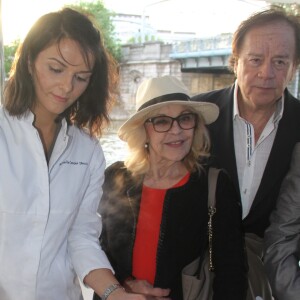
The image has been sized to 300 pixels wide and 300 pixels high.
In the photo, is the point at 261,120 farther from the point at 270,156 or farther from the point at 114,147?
the point at 114,147

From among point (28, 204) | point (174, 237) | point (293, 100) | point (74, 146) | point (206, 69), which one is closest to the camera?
point (28, 204)

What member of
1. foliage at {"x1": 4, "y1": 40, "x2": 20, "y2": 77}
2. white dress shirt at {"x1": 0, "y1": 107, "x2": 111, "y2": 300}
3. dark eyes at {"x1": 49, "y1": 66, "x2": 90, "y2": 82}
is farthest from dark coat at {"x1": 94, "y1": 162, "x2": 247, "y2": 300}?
foliage at {"x1": 4, "y1": 40, "x2": 20, "y2": 77}

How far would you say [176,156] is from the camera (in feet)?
5.02

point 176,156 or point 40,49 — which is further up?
point 40,49

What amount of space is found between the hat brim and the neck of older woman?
0.19 m

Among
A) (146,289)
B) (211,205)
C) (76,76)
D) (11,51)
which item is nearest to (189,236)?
(211,205)

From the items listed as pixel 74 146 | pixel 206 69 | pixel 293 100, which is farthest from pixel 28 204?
pixel 206 69

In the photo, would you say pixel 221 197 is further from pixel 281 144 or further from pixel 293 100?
pixel 293 100

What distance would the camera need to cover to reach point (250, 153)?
1.76m

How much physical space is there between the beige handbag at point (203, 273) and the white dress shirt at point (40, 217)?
0.30m

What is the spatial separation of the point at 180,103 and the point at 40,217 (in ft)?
2.20

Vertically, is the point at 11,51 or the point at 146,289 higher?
the point at 11,51

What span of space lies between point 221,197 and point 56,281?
2.06ft

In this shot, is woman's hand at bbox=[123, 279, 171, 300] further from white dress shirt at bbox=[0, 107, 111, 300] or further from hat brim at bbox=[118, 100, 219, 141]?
hat brim at bbox=[118, 100, 219, 141]
